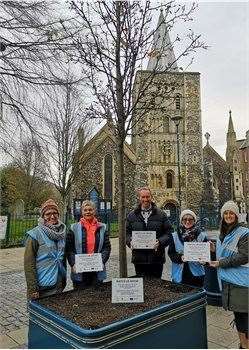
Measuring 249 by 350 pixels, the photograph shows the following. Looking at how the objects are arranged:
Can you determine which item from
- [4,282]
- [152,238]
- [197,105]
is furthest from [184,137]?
[152,238]

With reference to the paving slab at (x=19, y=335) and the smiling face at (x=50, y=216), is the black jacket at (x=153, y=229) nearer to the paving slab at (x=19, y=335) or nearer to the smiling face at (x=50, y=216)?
the smiling face at (x=50, y=216)

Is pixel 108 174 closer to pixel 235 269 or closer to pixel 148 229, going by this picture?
pixel 148 229

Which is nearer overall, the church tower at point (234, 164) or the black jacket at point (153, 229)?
the black jacket at point (153, 229)

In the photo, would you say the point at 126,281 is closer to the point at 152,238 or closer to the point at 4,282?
the point at 152,238

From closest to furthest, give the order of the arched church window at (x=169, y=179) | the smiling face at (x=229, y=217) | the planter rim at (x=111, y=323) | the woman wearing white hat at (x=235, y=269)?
the planter rim at (x=111, y=323)
the woman wearing white hat at (x=235, y=269)
the smiling face at (x=229, y=217)
the arched church window at (x=169, y=179)

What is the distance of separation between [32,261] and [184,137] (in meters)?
38.1

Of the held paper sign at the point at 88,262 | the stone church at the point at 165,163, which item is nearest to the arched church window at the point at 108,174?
the stone church at the point at 165,163

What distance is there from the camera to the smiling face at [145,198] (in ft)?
13.6

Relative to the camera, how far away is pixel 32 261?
355cm

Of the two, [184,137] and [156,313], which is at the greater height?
[184,137]

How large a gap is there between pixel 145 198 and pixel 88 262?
1.03 m

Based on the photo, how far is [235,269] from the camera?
3387 millimetres

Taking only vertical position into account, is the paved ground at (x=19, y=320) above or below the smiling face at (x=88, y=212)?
below

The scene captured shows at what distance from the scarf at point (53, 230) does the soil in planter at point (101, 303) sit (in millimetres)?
578
